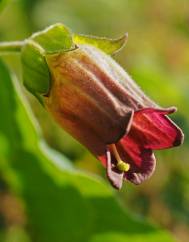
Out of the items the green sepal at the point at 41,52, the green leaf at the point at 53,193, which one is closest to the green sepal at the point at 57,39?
the green sepal at the point at 41,52

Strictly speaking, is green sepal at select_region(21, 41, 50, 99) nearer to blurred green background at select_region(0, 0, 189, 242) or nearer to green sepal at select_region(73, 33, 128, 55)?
green sepal at select_region(73, 33, 128, 55)

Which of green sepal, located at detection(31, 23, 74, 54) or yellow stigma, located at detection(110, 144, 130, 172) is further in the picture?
green sepal, located at detection(31, 23, 74, 54)

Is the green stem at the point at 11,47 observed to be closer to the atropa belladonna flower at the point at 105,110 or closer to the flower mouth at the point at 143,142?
the atropa belladonna flower at the point at 105,110

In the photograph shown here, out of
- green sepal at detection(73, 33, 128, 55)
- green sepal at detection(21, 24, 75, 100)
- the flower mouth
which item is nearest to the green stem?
green sepal at detection(21, 24, 75, 100)

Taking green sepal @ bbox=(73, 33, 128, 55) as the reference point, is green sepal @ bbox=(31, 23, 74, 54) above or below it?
below

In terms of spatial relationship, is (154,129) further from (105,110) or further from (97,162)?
(97,162)

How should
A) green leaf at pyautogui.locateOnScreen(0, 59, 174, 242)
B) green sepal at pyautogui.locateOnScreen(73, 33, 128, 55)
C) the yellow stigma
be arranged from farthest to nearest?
green leaf at pyautogui.locateOnScreen(0, 59, 174, 242)
green sepal at pyautogui.locateOnScreen(73, 33, 128, 55)
the yellow stigma
